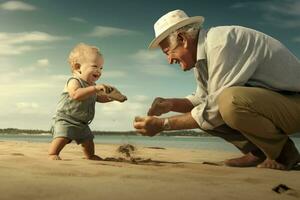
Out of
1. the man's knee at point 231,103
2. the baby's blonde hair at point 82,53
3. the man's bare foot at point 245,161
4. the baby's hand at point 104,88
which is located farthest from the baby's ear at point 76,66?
the man's bare foot at point 245,161

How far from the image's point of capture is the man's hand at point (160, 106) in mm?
4562

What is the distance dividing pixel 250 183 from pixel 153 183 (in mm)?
683

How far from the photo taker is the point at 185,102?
4867mm

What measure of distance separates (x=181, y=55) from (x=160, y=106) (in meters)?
0.69

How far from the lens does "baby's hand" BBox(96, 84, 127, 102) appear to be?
4371 millimetres

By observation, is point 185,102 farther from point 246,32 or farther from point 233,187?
point 233,187

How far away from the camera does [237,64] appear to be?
3.88 meters

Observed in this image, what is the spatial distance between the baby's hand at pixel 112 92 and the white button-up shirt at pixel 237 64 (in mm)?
761

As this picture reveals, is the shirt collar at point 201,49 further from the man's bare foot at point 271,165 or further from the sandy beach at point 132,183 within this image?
the man's bare foot at point 271,165

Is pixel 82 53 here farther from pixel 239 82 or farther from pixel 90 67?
pixel 239 82

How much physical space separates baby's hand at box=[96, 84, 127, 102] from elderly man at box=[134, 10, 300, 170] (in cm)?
37

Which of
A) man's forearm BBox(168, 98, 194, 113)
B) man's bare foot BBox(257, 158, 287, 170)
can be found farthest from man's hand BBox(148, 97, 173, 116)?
man's bare foot BBox(257, 158, 287, 170)

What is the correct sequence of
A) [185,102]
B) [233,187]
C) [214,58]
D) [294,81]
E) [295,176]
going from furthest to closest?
[185,102], [294,81], [214,58], [295,176], [233,187]

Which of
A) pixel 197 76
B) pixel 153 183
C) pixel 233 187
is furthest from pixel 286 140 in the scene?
pixel 153 183
